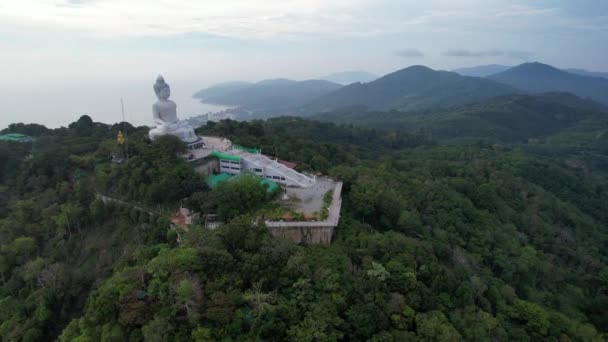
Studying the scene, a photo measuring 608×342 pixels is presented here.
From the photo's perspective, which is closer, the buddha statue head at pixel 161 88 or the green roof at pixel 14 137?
the buddha statue head at pixel 161 88

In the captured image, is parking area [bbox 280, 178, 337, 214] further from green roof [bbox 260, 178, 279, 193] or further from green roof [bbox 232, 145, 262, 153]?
green roof [bbox 232, 145, 262, 153]

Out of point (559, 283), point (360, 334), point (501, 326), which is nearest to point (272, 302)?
point (360, 334)

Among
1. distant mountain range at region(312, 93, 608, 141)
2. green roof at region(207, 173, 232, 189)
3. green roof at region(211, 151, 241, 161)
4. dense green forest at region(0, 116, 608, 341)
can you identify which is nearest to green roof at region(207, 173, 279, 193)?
green roof at region(207, 173, 232, 189)

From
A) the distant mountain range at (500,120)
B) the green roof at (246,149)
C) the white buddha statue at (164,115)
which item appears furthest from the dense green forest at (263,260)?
the distant mountain range at (500,120)

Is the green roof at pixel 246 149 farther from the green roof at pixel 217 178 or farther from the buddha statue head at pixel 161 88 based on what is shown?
the buddha statue head at pixel 161 88

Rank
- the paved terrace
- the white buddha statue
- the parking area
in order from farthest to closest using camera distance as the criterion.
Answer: the white buddha statue, the parking area, the paved terrace

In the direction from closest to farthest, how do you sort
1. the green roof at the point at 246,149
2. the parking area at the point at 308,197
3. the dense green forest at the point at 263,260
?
the dense green forest at the point at 263,260
the parking area at the point at 308,197
the green roof at the point at 246,149
